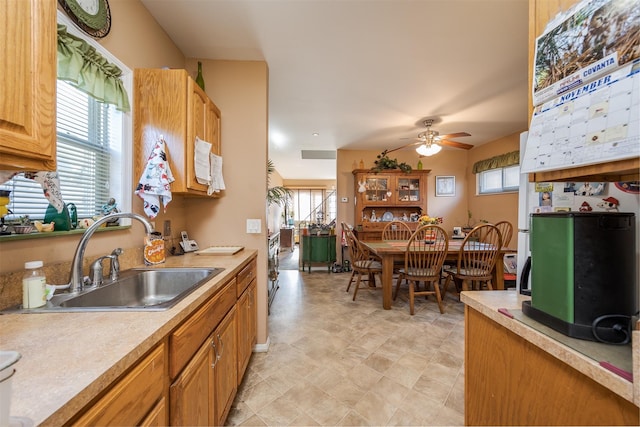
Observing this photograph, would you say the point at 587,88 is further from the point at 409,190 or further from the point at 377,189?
the point at 409,190

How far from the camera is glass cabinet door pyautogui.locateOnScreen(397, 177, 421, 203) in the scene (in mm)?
4906

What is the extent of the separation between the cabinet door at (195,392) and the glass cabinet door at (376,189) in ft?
13.6

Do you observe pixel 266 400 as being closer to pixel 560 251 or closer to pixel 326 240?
pixel 560 251

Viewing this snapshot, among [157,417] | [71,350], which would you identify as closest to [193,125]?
[71,350]

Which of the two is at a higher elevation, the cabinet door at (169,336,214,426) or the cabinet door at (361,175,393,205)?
the cabinet door at (361,175,393,205)

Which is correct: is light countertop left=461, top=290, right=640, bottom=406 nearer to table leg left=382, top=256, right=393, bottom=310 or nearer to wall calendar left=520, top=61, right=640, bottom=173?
wall calendar left=520, top=61, right=640, bottom=173

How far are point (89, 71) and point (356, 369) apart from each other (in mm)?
2418

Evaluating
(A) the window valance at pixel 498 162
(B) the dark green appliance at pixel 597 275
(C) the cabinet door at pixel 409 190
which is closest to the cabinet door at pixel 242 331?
(B) the dark green appliance at pixel 597 275

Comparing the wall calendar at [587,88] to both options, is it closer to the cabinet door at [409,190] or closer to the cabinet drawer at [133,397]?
the cabinet drawer at [133,397]

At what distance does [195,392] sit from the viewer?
93cm

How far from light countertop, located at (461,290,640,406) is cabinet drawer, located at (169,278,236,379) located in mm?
1102

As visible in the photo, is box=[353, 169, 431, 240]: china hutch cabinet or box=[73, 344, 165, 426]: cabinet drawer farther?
box=[353, 169, 431, 240]: china hutch cabinet

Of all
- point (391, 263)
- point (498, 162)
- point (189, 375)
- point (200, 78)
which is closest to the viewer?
point (189, 375)

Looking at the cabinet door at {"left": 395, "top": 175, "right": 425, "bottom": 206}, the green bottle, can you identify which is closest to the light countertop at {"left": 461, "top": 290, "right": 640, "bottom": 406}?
the green bottle
